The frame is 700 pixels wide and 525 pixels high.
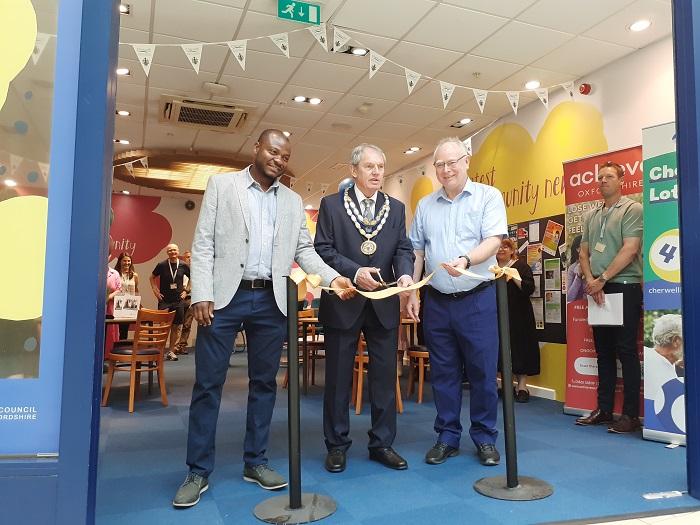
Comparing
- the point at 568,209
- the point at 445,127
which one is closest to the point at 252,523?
the point at 568,209

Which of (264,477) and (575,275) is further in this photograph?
(575,275)

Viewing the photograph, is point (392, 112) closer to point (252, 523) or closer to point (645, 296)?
point (645, 296)

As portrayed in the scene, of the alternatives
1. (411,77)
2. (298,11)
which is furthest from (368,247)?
(411,77)

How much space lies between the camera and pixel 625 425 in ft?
12.5

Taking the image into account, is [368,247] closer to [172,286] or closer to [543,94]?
[543,94]

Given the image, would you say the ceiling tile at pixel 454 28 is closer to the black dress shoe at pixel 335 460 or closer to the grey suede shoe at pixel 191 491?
the black dress shoe at pixel 335 460

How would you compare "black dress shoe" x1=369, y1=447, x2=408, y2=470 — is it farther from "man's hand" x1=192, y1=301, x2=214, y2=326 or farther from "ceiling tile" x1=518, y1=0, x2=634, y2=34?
"ceiling tile" x1=518, y1=0, x2=634, y2=34

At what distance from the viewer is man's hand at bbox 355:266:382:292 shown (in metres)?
2.68

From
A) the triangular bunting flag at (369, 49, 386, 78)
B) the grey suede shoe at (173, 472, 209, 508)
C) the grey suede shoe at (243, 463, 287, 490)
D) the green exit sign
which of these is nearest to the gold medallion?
the grey suede shoe at (243, 463, 287, 490)

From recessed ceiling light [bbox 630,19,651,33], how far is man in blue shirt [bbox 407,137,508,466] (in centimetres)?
258

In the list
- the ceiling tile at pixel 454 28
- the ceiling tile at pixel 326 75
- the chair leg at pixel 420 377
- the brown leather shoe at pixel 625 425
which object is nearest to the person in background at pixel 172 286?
the ceiling tile at pixel 326 75

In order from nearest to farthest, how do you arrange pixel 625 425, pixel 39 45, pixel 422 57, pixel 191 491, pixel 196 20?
pixel 39 45, pixel 191 491, pixel 625 425, pixel 196 20, pixel 422 57

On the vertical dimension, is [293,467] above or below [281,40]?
below

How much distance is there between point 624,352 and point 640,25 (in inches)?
109
